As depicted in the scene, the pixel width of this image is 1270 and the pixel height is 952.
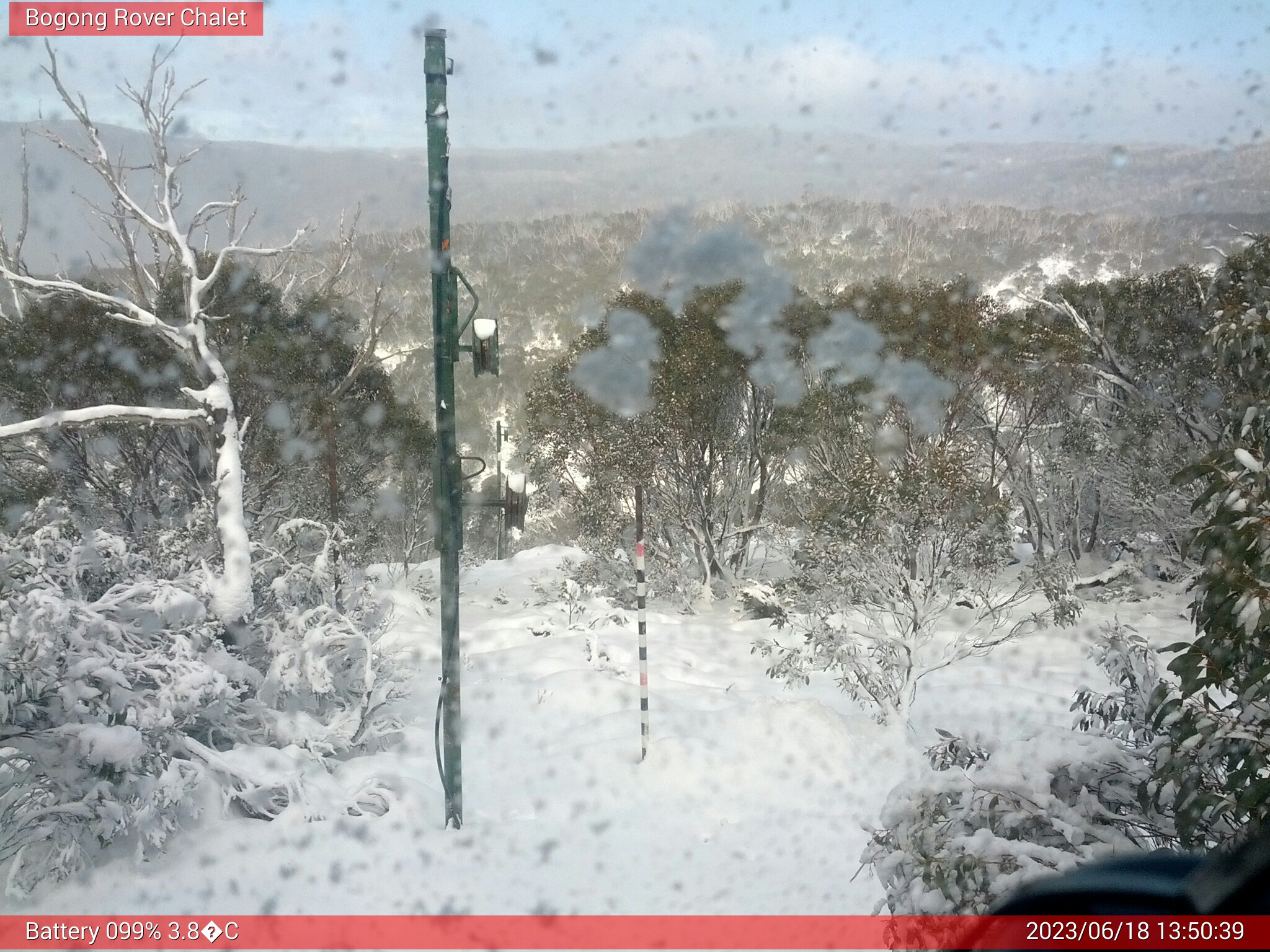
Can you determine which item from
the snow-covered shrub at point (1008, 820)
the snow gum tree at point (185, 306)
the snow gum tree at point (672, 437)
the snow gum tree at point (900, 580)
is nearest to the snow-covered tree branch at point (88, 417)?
the snow gum tree at point (185, 306)

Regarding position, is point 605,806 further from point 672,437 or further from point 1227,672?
point 672,437

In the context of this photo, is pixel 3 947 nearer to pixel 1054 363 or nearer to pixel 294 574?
pixel 294 574

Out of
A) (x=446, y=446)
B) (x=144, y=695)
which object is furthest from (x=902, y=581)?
(x=144, y=695)

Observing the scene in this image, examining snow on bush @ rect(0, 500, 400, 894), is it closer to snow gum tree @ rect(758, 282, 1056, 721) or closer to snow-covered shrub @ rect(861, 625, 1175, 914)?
snow-covered shrub @ rect(861, 625, 1175, 914)

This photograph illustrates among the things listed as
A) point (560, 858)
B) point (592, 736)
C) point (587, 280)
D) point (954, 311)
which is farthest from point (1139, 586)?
point (587, 280)

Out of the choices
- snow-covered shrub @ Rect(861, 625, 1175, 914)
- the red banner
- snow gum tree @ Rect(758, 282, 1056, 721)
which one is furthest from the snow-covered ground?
snow-covered shrub @ Rect(861, 625, 1175, 914)
